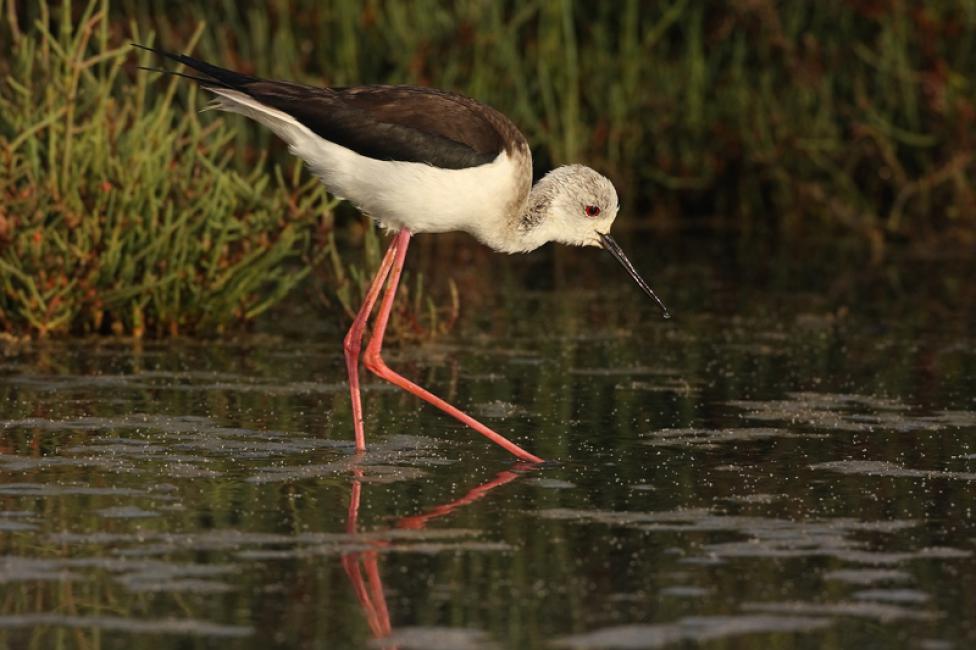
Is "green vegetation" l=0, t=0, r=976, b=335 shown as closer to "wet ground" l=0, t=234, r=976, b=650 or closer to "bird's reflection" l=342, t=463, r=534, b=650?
"wet ground" l=0, t=234, r=976, b=650

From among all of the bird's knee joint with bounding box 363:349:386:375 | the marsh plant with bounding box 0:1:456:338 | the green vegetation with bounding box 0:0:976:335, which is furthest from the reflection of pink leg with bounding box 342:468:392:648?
the green vegetation with bounding box 0:0:976:335

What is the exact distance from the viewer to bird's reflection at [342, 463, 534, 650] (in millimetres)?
4484

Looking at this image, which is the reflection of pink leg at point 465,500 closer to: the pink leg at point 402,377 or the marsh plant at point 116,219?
the pink leg at point 402,377

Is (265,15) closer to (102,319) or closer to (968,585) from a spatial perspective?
(102,319)

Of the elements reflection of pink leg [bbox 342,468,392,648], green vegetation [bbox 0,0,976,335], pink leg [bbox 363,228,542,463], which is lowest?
reflection of pink leg [bbox 342,468,392,648]

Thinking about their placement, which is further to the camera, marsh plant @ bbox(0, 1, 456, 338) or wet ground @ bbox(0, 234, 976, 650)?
marsh plant @ bbox(0, 1, 456, 338)

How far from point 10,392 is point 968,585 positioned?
410cm

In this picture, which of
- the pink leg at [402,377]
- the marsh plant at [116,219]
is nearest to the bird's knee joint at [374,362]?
the pink leg at [402,377]

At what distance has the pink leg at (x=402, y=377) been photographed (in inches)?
261

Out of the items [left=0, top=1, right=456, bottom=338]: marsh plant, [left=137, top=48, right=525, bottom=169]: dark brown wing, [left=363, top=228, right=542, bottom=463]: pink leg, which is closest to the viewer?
[left=363, top=228, right=542, bottom=463]: pink leg

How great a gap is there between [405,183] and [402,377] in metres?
0.85

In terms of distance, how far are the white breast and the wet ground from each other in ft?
2.54

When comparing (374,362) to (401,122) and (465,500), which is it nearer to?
(401,122)

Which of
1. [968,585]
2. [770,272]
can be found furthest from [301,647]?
[770,272]
